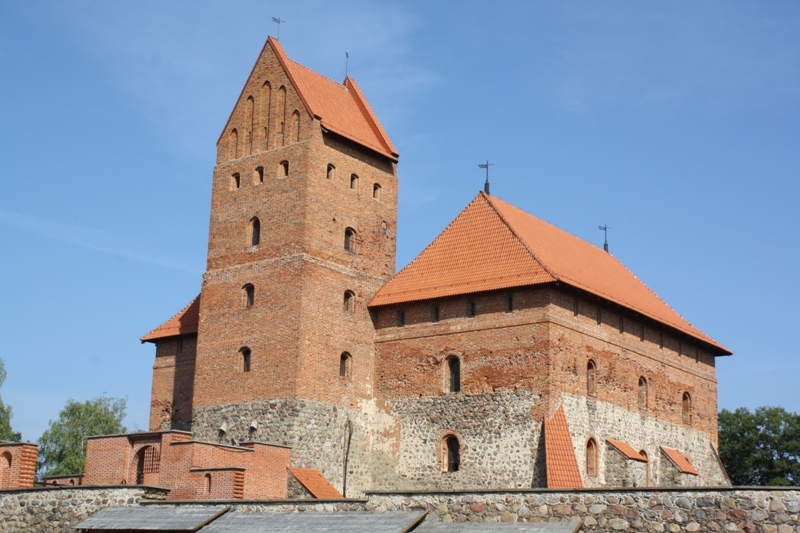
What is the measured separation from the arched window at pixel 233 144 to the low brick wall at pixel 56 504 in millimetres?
12841

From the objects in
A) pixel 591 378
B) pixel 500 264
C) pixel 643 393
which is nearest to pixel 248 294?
pixel 500 264

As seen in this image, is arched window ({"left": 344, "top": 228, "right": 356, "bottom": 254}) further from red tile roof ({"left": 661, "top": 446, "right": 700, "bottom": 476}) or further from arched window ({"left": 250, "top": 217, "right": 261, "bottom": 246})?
red tile roof ({"left": 661, "top": 446, "right": 700, "bottom": 476})

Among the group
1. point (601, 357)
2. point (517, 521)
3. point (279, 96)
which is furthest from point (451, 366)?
point (517, 521)

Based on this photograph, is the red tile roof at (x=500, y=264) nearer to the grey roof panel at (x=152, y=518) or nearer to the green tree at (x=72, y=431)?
the grey roof panel at (x=152, y=518)

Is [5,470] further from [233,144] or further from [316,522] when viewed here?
[233,144]

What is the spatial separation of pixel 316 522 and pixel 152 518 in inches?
152

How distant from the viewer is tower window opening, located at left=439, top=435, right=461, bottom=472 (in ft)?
96.7

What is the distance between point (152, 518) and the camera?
20969mm

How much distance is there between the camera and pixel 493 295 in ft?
98.1

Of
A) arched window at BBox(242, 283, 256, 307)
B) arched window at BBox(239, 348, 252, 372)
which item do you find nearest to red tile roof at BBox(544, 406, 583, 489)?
arched window at BBox(239, 348, 252, 372)

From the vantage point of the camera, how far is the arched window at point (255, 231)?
32250 mm

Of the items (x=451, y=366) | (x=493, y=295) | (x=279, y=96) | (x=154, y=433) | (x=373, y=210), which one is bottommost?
(x=154, y=433)

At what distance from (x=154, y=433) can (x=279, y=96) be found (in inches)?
432

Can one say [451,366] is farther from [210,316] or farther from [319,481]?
[210,316]
